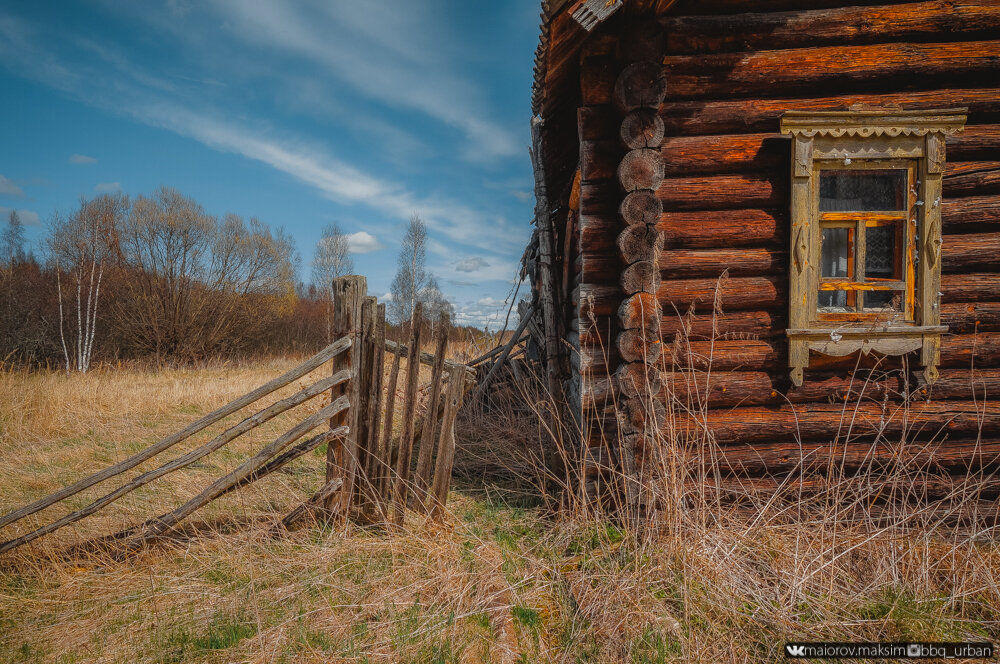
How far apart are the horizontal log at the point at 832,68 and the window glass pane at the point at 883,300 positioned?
1.55 m

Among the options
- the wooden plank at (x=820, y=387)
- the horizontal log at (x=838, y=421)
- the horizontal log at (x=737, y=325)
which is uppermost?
the horizontal log at (x=737, y=325)

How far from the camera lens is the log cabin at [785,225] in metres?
3.32

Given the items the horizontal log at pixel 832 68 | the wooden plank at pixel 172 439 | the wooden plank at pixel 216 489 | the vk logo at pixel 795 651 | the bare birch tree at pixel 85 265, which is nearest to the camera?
the vk logo at pixel 795 651

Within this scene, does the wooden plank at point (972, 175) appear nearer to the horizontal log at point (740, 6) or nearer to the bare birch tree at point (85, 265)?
the horizontal log at point (740, 6)

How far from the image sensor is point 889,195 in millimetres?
4703

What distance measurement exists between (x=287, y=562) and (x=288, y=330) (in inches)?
787

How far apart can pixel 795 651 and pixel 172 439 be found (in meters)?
3.68

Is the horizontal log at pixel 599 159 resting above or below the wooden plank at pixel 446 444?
above

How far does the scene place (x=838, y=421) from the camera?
3.43 meters

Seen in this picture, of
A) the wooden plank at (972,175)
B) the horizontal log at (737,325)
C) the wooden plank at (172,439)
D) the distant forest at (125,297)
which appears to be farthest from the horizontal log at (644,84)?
the distant forest at (125,297)

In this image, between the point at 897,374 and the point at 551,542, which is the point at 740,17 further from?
the point at 551,542

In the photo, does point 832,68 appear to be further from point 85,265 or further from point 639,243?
point 85,265

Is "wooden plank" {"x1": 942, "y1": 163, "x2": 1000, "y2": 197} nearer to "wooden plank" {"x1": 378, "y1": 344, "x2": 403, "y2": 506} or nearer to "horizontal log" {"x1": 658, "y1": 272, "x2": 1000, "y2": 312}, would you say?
"horizontal log" {"x1": 658, "y1": 272, "x2": 1000, "y2": 312}

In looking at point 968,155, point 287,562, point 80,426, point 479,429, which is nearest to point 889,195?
point 968,155
